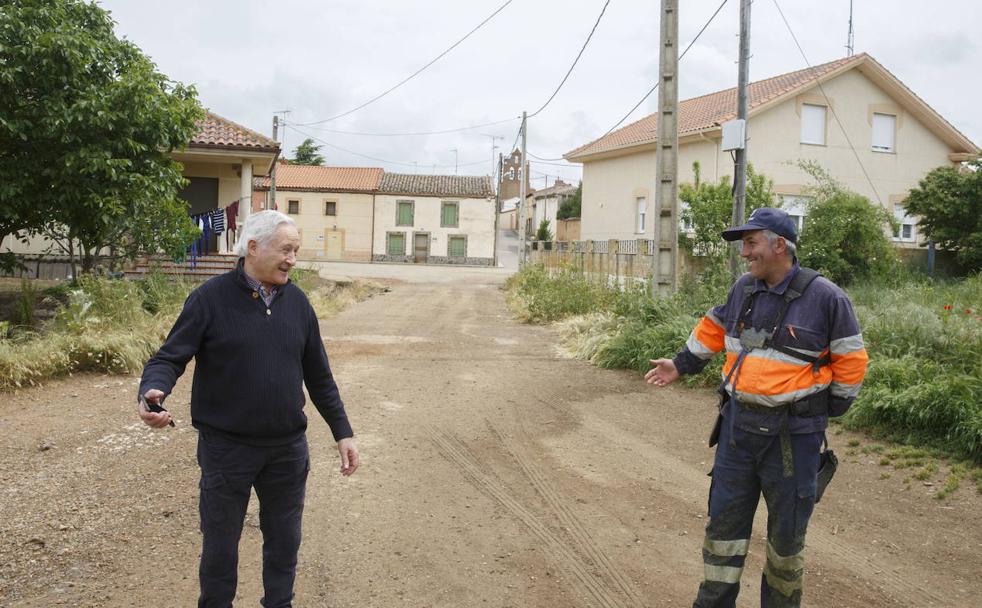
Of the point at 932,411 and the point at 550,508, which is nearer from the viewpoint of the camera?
the point at 550,508

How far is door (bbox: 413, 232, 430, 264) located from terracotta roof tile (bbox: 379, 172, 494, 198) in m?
3.07

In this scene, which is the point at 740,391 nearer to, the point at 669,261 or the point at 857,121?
the point at 669,261

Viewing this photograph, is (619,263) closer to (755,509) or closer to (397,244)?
(755,509)

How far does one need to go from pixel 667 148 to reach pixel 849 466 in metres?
6.39

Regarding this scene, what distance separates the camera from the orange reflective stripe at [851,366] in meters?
3.52

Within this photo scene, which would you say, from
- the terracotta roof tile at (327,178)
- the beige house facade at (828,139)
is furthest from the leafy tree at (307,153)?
the beige house facade at (828,139)

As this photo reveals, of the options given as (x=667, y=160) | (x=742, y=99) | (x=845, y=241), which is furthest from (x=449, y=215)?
(x=667, y=160)

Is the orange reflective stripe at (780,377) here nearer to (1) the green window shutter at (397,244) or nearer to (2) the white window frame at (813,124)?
(2) the white window frame at (813,124)

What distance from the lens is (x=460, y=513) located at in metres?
5.48

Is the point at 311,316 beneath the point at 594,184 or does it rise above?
beneath

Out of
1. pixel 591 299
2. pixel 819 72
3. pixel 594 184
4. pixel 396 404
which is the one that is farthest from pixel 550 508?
pixel 594 184

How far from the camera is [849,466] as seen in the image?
6879 millimetres

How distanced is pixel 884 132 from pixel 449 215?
37.0 meters

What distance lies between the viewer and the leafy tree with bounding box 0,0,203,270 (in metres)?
10.9
